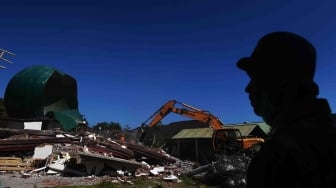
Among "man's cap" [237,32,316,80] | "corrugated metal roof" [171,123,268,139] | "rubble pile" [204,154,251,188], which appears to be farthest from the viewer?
"corrugated metal roof" [171,123,268,139]

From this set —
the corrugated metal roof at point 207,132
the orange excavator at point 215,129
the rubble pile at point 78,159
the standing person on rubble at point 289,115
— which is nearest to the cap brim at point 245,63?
the standing person on rubble at point 289,115

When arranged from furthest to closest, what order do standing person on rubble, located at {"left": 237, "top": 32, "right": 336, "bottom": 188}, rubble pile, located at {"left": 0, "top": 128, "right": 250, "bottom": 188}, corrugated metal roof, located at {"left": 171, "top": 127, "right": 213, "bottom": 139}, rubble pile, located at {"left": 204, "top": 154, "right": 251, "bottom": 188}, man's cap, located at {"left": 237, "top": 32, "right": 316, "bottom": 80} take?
1. corrugated metal roof, located at {"left": 171, "top": 127, "right": 213, "bottom": 139}
2. rubble pile, located at {"left": 0, "top": 128, "right": 250, "bottom": 188}
3. rubble pile, located at {"left": 204, "top": 154, "right": 251, "bottom": 188}
4. man's cap, located at {"left": 237, "top": 32, "right": 316, "bottom": 80}
5. standing person on rubble, located at {"left": 237, "top": 32, "right": 336, "bottom": 188}

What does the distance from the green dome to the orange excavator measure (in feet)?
32.2

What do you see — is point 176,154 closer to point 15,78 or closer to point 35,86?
point 35,86

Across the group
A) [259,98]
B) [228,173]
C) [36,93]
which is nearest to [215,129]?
[228,173]

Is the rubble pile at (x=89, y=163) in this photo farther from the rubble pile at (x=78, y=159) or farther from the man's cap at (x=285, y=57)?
the man's cap at (x=285, y=57)

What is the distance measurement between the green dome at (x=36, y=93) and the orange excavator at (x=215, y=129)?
9.81 meters

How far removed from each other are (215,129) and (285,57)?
24.5m

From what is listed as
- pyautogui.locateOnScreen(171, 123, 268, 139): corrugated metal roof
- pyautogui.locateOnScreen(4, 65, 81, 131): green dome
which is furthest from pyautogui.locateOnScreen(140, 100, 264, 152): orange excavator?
pyautogui.locateOnScreen(4, 65, 81, 131): green dome

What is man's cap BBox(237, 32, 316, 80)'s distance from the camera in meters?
1.34

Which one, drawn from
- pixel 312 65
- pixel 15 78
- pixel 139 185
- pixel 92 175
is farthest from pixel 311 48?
pixel 15 78

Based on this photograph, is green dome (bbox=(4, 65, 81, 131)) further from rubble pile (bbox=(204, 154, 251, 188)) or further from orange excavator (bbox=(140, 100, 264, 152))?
rubble pile (bbox=(204, 154, 251, 188))

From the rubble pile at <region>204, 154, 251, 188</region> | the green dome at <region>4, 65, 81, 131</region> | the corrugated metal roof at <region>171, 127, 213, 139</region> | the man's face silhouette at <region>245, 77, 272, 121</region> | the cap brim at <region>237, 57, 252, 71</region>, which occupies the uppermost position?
the green dome at <region>4, 65, 81, 131</region>

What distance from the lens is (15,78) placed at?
115 ft
